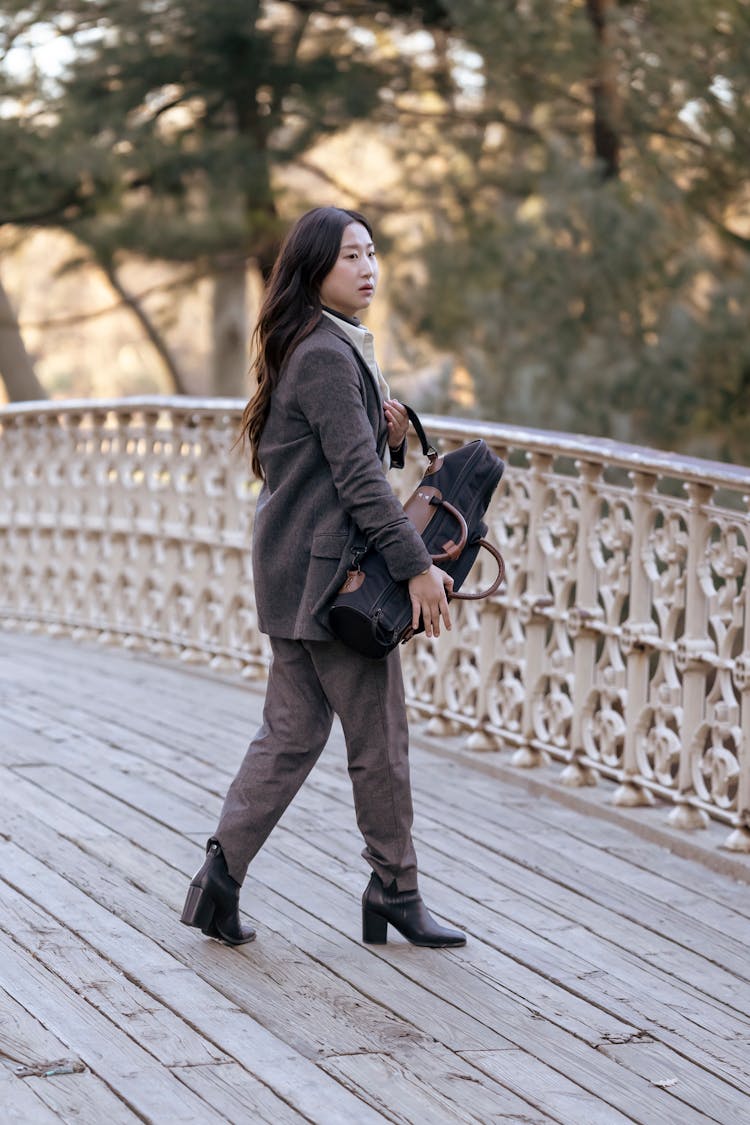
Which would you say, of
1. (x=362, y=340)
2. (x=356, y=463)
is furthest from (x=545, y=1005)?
(x=362, y=340)

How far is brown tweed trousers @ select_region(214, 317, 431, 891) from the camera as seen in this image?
3646 millimetres

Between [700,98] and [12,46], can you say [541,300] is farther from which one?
[12,46]

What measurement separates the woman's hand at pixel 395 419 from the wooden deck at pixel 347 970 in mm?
1178

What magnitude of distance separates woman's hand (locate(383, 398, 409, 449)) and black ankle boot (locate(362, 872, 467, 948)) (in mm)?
1015

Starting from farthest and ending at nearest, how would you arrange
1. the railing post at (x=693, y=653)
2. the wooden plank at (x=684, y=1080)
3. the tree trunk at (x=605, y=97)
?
the tree trunk at (x=605, y=97), the railing post at (x=693, y=653), the wooden plank at (x=684, y=1080)

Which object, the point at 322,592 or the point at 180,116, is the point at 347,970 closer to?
the point at 322,592

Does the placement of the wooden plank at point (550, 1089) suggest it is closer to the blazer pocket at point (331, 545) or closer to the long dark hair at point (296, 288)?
the blazer pocket at point (331, 545)

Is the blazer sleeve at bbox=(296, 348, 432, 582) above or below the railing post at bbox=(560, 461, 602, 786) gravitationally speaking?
above

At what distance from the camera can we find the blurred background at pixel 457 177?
11953mm

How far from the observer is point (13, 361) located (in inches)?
739

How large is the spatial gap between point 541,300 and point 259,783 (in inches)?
360

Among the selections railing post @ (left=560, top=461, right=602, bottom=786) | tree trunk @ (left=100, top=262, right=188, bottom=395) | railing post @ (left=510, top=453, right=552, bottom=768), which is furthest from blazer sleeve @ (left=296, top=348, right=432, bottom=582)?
tree trunk @ (left=100, top=262, right=188, bottom=395)

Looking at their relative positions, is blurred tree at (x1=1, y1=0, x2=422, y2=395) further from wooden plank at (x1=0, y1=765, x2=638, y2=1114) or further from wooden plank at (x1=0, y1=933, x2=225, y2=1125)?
wooden plank at (x1=0, y1=933, x2=225, y2=1125)

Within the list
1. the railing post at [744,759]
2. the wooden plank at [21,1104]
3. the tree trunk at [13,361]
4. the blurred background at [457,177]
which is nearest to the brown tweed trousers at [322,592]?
the wooden plank at [21,1104]
